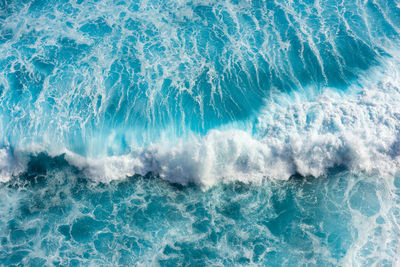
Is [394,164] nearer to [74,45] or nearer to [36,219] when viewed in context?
[36,219]

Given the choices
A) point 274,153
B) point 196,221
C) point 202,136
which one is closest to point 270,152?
point 274,153

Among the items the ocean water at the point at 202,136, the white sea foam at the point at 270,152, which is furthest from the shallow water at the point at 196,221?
the white sea foam at the point at 270,152

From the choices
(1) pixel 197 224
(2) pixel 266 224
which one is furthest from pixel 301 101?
(1) pixel 197 224

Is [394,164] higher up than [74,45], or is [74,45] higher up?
[74,45]

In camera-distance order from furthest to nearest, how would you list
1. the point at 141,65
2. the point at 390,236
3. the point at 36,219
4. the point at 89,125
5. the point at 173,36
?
the point at 173,36, the point at 141,65, the point at 89,125, the point at 36,219, the point at 390,236

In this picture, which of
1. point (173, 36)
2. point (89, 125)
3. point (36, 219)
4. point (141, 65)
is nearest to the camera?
point (36, 219)

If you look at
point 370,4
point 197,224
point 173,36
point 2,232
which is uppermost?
point 370,4

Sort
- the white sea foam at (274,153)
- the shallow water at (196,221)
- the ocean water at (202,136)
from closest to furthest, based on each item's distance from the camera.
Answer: the shallow water at (196,221) → the ocean water at (202,136) → the white sea foam at (274,153)

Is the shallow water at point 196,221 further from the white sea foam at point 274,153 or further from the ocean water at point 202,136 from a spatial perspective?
the white sea foam at point 274,153
